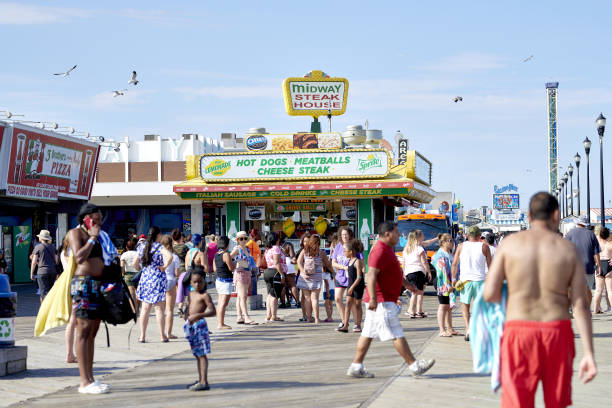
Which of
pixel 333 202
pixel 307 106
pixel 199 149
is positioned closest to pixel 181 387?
pixel 333 202

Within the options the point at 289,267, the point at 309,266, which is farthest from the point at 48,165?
the point at 309,266

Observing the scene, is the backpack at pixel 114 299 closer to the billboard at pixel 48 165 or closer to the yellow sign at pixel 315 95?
the billboard at pixel 48 165

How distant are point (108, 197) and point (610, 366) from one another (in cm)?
3821

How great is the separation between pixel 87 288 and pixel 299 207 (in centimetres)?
2582

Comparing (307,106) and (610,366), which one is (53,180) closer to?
(307,106)

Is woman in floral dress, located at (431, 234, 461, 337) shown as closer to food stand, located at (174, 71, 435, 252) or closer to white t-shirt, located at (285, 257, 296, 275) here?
white t-shirt, located at (285, 257, 296, 275)

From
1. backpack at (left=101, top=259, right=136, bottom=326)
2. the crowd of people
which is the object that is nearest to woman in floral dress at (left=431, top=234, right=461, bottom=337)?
the crowd of people

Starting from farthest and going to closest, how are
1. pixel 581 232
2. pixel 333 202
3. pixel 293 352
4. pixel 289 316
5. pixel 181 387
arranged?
pixel 333 202
pixel 289 316
pixel 581 232
pixel 293 352
pixel 181 387

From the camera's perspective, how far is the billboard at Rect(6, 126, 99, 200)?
2548 centimetres

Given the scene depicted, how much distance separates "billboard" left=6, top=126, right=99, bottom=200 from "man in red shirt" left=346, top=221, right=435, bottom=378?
18821 millimetres

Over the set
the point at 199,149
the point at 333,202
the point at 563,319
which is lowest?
the point at 563,319

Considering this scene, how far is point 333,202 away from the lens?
112 ft

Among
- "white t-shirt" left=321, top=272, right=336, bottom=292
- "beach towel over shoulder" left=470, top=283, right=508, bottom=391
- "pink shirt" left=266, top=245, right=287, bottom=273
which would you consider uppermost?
"pink shirt" left=266, top=245, right=287, bottom=273

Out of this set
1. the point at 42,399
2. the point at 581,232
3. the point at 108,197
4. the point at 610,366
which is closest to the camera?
the point at 42,399
